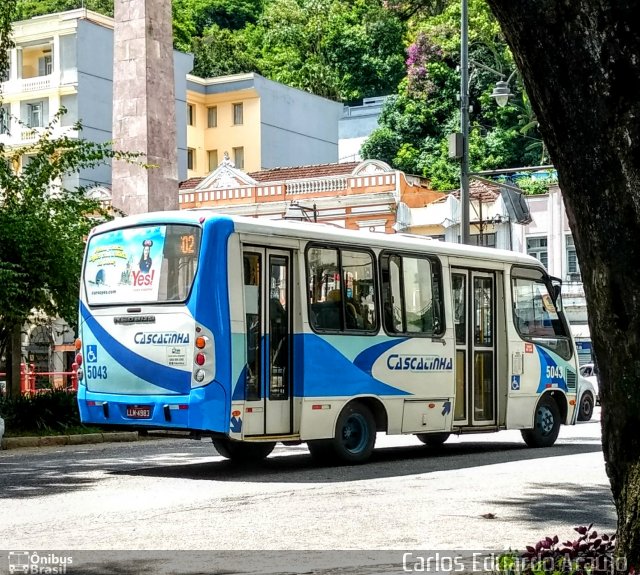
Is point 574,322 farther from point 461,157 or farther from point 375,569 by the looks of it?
point 375,569

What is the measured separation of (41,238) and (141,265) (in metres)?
7.18

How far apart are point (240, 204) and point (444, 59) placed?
2073cm

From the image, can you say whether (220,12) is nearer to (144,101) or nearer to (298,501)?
(144,101)

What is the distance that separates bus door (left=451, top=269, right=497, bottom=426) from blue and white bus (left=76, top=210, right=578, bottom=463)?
0.03m

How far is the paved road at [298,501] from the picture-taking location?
345 inches

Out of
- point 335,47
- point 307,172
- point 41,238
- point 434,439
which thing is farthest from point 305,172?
point 434,439

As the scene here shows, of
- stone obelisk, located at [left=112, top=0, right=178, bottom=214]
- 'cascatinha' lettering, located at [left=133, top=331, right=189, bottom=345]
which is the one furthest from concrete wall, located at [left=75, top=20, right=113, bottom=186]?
'cascatinha' lettering, located at [left=133, top=331, right=189, bottom=345]

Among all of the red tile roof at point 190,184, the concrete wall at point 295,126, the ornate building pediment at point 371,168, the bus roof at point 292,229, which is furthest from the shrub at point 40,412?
the concrete wall at point 295,126

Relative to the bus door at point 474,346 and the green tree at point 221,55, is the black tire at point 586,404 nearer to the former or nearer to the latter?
the bus door at point 474,346

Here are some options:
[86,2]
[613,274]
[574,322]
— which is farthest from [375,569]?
[86,2]

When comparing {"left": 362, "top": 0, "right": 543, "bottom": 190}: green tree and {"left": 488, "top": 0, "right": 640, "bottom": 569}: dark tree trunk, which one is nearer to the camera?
{"left": 488, "top": 0, "right": 640, "bottom": 569}: dark tree trunk

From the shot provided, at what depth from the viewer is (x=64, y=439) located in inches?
775

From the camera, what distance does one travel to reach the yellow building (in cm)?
7094

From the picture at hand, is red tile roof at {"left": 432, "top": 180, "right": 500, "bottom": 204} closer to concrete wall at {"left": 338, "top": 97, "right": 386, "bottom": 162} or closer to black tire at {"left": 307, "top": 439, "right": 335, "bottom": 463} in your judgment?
concrete wall at {"left": 338, "top": 97, "right": 386, "bottom": 162}
